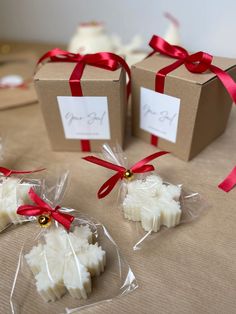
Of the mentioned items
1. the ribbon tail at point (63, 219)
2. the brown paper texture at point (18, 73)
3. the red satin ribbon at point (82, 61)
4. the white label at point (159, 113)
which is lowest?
the brown paper texture at point (18, 73)

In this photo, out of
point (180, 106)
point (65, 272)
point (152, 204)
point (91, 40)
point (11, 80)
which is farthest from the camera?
point (11, 80)

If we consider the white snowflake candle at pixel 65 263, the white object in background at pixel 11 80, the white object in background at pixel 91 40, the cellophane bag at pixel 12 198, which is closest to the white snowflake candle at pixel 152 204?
the white snowflake candle at pixel 65 263

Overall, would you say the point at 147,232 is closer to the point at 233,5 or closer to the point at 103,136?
the point at 103,136

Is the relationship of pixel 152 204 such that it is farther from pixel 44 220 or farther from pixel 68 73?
pixel 68 73

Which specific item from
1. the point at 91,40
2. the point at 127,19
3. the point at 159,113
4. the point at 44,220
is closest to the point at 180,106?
the point at 159,113

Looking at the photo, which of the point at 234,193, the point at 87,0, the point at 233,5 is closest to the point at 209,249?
the point at 234,193

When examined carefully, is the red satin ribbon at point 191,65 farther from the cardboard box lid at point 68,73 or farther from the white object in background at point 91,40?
the white object in background at point 91,40
